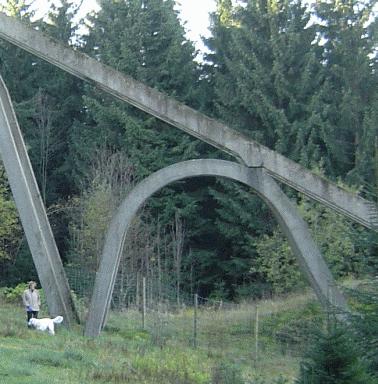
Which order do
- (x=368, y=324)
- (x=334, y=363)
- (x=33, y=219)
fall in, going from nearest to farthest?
(x=334, y=363), (x=368, y=324), (x=33, y=219)

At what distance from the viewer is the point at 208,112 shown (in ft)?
125

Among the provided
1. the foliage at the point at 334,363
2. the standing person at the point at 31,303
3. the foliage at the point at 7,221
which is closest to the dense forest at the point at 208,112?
the foliage at the point at 7,221

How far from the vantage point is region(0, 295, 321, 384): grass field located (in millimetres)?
10773

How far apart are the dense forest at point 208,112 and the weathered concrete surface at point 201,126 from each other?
54.0 feet

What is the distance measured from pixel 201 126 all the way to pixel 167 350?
3.76m

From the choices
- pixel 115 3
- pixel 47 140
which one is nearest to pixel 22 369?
pixel 47 140

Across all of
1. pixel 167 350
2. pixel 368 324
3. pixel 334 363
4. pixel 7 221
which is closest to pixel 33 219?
pixel 167 350

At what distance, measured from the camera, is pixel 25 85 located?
41.2 metres

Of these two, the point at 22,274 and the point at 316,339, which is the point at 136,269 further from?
the point at 316,339

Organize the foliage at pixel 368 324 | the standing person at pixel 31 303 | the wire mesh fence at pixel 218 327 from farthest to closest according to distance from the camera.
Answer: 1. the standing person at pixel 31 303
2. the wire mesh fence at pixel 218 327
3. the foliage at pixel 368 324

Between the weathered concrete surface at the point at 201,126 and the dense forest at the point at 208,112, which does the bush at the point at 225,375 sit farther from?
the dense forest at the point at 208,112

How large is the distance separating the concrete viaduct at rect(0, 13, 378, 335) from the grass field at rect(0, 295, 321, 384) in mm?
1297

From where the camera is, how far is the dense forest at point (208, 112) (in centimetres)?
3431

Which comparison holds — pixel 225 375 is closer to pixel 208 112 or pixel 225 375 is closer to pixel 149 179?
pixel 149 179
